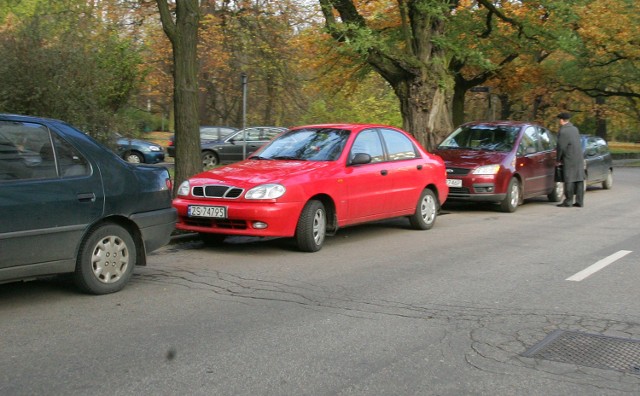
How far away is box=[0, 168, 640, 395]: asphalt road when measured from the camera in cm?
452

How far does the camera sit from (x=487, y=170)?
1406cm

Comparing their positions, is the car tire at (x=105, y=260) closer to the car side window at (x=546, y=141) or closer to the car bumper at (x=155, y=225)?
the car bumper at (x=155, y=225)

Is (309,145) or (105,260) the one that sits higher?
(309,145)

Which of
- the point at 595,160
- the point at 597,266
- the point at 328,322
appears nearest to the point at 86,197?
the point at 328,322

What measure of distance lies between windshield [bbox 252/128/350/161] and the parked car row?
2 centimetres

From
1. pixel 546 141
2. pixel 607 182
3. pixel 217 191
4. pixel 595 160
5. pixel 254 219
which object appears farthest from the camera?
pixel 607 182

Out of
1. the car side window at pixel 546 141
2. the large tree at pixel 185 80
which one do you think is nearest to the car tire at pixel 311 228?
the large tree at pixel 185 80

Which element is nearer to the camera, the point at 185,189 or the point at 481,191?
the point at 185,189

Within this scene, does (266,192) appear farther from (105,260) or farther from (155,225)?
(105,260)

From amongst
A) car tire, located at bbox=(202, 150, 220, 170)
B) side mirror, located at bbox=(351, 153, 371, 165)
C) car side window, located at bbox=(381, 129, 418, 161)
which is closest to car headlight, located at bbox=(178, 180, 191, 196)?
side mirror, located at bbox=(351, 153, 371, 165)

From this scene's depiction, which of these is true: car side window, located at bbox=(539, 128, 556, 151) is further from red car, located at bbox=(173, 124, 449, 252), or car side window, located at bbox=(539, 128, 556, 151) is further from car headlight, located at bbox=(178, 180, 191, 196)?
car headlight, located at bbox=(178, 180, 191, 196)

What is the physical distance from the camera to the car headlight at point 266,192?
880 centimetres

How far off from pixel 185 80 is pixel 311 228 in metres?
3.66

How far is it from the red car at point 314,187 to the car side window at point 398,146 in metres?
0.02
